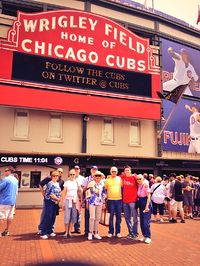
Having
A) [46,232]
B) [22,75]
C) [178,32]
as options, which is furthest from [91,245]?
[178,32]

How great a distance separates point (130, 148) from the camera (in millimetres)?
17547

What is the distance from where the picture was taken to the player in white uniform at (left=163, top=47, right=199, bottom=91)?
2019cm

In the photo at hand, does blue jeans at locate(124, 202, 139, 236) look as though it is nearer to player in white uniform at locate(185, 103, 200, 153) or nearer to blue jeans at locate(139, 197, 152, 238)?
blue jeans at locate(139, 197, 152, 238)

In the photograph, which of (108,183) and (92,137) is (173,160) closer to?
(92,137)

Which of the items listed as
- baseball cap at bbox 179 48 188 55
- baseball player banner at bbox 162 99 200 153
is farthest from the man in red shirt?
baseball cap at bbox 179 48 188 55

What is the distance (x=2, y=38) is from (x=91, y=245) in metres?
14.2

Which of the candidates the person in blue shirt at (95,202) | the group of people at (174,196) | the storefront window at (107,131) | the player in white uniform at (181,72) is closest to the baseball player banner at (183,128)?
the player in white uniform at (181,72)

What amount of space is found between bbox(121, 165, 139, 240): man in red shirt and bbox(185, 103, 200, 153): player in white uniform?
14.4m

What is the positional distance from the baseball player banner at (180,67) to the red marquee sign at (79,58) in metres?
2.35

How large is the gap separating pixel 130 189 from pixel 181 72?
16.8 metres

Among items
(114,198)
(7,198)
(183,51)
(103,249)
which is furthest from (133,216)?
(183,51)

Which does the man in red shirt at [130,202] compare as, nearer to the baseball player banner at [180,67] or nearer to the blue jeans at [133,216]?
the blue jeans at [133,216]

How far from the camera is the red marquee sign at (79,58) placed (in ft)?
49.0

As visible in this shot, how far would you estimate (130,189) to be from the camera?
707cm
